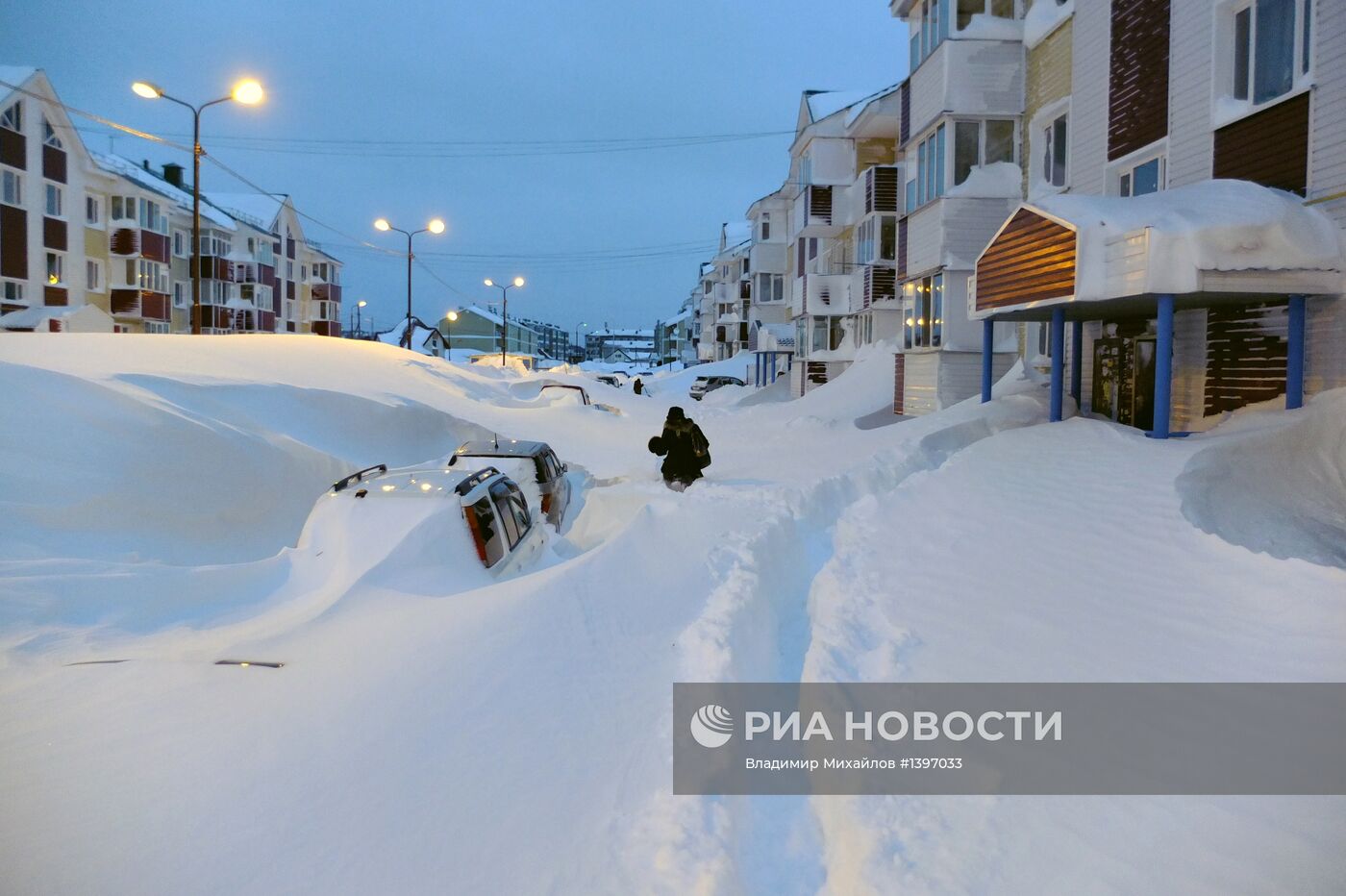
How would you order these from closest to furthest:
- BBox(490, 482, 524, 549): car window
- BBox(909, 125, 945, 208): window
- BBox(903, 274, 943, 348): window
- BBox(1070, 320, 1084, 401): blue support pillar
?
BBox(490, 482, 524, 549): car window → BBox(1070, 320, 1084, 401): blue support pillar → BBox(909, 125, 945, 208): window → BBox(903, 274, 943, 348): window

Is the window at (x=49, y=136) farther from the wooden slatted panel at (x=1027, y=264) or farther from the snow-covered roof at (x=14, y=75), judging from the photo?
the wooden slatted panel at (x=1027, y=264)

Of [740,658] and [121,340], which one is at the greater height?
[121,340]

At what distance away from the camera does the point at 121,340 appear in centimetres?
1583

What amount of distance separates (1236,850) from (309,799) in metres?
3.86

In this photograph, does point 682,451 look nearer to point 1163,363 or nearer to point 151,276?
point 1163,363

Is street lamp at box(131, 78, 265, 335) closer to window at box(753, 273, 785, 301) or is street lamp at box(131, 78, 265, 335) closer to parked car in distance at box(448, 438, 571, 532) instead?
parked car in distance at box(448, 438, 571, 532)

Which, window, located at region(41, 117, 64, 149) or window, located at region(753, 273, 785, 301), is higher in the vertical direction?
window, located at region(41, 117, 64, 149)

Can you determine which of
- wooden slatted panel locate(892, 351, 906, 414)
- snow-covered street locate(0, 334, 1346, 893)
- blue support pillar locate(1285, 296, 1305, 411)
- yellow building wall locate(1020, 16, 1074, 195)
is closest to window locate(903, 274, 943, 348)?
wooden slatted panel locate(892, 351, 906, 414)

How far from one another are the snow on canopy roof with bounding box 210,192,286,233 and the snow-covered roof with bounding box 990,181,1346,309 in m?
57.8

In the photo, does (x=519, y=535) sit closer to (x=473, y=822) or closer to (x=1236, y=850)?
(x=473, y=822)

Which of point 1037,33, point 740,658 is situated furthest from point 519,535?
point 1037,33

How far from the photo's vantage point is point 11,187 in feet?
110

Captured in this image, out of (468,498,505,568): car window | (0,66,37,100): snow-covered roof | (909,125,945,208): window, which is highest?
(0,66,37,100): snow-covered roof

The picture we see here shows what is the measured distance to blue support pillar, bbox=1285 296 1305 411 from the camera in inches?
409
